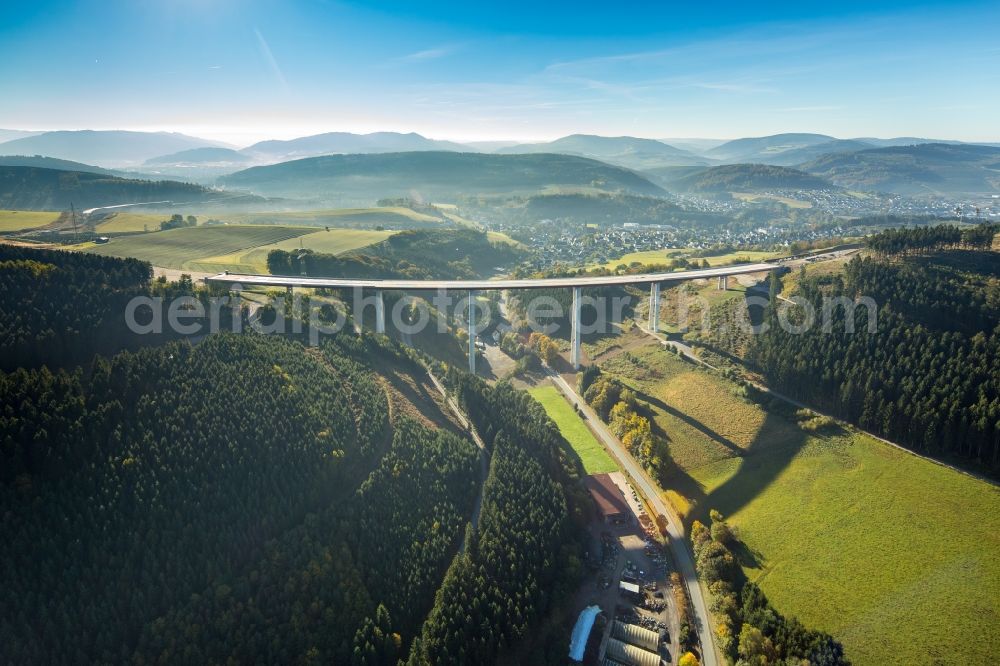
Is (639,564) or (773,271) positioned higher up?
(773,271)

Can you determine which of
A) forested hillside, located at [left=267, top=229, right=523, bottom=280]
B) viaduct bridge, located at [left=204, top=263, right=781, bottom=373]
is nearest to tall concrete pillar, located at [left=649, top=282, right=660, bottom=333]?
viaduct bridge, located at [left=204, top=263, right=781, bottom=373]

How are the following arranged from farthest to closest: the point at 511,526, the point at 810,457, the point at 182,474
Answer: the point at 810,457
the point at 511,526
the point at 182,474

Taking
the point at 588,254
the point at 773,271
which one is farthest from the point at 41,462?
the point at 588,254

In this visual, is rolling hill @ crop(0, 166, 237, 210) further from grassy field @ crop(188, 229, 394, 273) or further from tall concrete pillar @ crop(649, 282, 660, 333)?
tall concrete pillar @ crop(649, 282, 660, 333)

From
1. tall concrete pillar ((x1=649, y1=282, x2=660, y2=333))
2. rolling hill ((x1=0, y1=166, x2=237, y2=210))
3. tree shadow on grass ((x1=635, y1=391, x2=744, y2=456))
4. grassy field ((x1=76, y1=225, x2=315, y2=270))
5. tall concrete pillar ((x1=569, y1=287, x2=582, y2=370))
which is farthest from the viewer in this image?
rolling hill ((x1=0, y1=166, x2=237, y2=210))

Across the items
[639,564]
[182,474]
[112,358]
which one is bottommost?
[639,564]

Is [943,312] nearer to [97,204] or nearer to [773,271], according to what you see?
[773,271]

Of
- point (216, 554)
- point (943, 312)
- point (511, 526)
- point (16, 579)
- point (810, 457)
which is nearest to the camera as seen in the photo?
point (16, 579)

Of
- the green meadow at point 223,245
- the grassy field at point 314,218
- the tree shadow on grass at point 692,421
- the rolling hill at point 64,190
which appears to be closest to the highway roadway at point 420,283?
the green meadow at point 223,245
